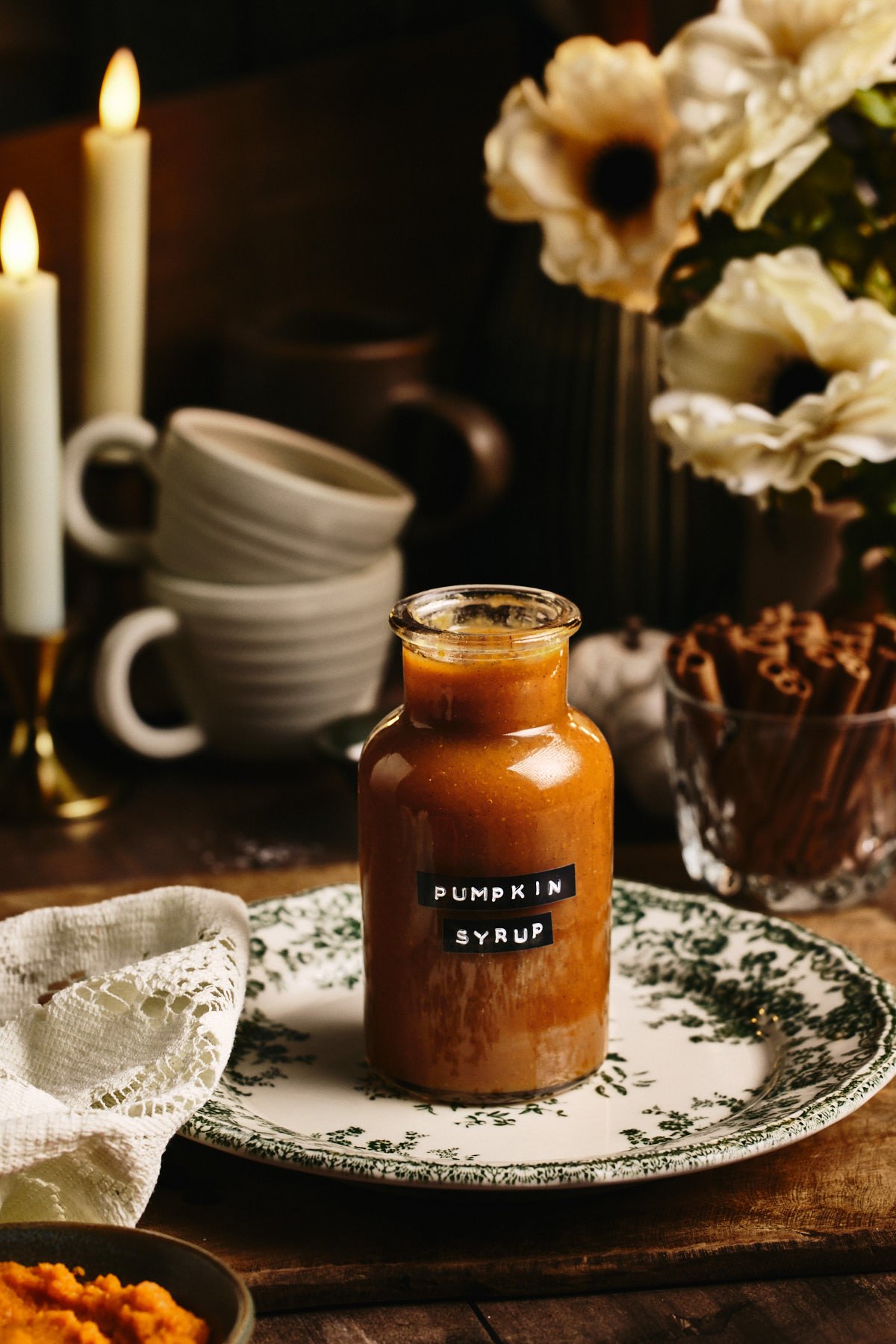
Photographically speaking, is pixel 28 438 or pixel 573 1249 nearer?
pixel 573 1249

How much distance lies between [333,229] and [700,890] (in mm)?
742

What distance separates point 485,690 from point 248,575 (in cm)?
49

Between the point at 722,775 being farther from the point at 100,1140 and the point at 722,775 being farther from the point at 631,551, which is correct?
the point at 100,1140

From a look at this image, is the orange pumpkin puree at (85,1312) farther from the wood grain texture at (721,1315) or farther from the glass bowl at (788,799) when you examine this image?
the glass bowl at (788,799)

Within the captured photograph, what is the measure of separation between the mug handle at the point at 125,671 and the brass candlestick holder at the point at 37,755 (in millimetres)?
31

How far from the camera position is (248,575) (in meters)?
1.12

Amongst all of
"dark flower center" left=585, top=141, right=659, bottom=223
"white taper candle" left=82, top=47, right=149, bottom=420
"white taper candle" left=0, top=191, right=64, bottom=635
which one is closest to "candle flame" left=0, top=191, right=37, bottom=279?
"white taper candle" left=0, top=191, right=64, bottom=635

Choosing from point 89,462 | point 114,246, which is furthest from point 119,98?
point 89,462

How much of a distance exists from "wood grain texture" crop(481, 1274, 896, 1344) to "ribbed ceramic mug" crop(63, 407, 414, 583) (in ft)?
2.00

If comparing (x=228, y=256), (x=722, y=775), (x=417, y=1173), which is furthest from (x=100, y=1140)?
(x=228, y=256)

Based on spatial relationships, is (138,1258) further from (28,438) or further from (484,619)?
(28,438)

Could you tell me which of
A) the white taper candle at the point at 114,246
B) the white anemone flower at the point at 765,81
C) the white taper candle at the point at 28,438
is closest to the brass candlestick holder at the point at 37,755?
the white taper candle at the point at 28,438

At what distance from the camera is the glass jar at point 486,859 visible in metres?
0.65

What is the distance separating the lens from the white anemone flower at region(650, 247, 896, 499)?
0.84 meters
